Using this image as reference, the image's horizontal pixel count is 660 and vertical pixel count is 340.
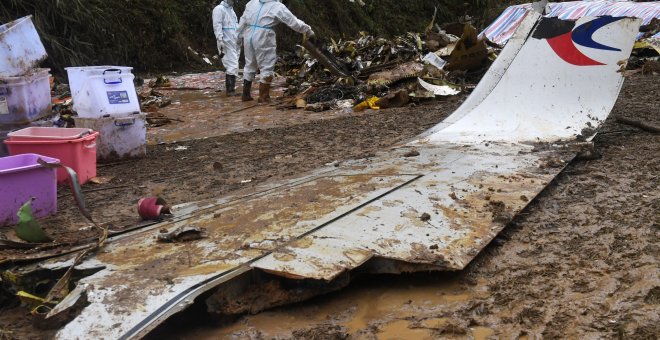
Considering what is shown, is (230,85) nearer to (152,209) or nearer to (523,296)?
(152,209)

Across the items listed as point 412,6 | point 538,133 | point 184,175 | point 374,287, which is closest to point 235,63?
point 184,175

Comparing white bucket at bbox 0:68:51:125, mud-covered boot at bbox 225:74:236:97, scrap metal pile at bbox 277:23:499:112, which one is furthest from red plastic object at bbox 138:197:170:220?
mud-covered boot at bbox 225:74:236:97

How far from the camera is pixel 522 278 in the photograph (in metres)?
2.21

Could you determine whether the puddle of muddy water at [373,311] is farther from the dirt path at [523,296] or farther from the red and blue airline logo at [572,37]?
the red and blue airline logo at [572,37]

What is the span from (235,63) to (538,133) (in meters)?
5.81

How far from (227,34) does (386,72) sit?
2.62 metres

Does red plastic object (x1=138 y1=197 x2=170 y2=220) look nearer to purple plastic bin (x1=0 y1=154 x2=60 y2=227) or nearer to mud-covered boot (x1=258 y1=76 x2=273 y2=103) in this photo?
purple plastic bin (x1=0 y1=154 x2=60 y2=227)

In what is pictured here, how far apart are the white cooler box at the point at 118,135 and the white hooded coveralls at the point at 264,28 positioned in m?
3.38

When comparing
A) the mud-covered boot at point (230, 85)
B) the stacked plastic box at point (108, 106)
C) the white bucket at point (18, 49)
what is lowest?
the mud-covered boot at point (230, 85)

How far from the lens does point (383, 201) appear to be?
280 centimetres

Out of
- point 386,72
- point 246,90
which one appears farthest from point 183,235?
point 386,72

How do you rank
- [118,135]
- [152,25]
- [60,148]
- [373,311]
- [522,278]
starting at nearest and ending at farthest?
[373,311]
[522,278]
[60,148]
[118,135]
[152,25]

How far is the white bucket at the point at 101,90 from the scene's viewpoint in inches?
173

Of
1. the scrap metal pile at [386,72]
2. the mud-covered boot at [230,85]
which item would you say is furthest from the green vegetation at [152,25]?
the scrap metal pile at [386,72]
